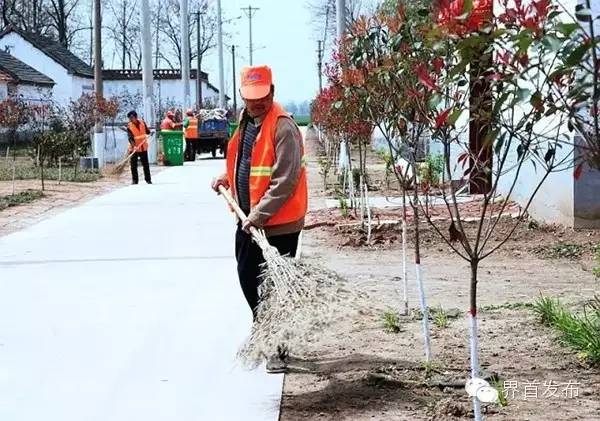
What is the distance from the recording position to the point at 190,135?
32094 millimetres

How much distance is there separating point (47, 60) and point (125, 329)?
48.3 m

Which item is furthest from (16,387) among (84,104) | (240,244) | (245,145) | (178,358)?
(84,104)

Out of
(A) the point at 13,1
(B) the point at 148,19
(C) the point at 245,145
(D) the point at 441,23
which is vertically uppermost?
(A) the point at 13,1

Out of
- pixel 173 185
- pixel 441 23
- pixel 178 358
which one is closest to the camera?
pixel 441 23

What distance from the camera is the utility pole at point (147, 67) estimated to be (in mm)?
28375

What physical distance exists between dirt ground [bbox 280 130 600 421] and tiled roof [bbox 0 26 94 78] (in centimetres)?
4585

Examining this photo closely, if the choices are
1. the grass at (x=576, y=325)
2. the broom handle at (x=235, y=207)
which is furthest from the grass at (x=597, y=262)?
the broom handle at (x=235, y=207)

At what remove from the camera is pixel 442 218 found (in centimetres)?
1163

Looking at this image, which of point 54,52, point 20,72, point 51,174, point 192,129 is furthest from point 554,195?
point 54,52

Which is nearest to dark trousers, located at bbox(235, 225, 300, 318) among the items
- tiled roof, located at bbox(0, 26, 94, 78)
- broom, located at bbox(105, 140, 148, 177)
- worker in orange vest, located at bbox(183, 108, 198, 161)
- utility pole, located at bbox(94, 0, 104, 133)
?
broom, located at bbox(105, 140, 148, 177)

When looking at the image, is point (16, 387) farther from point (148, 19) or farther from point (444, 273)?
point (148, 19)

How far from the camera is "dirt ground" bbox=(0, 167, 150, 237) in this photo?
44.7ft

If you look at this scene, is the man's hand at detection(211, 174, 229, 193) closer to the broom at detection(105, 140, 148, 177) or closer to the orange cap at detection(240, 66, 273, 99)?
the orange cap at detection(240, 66, 273, 99)

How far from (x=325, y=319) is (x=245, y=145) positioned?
1.22 m
